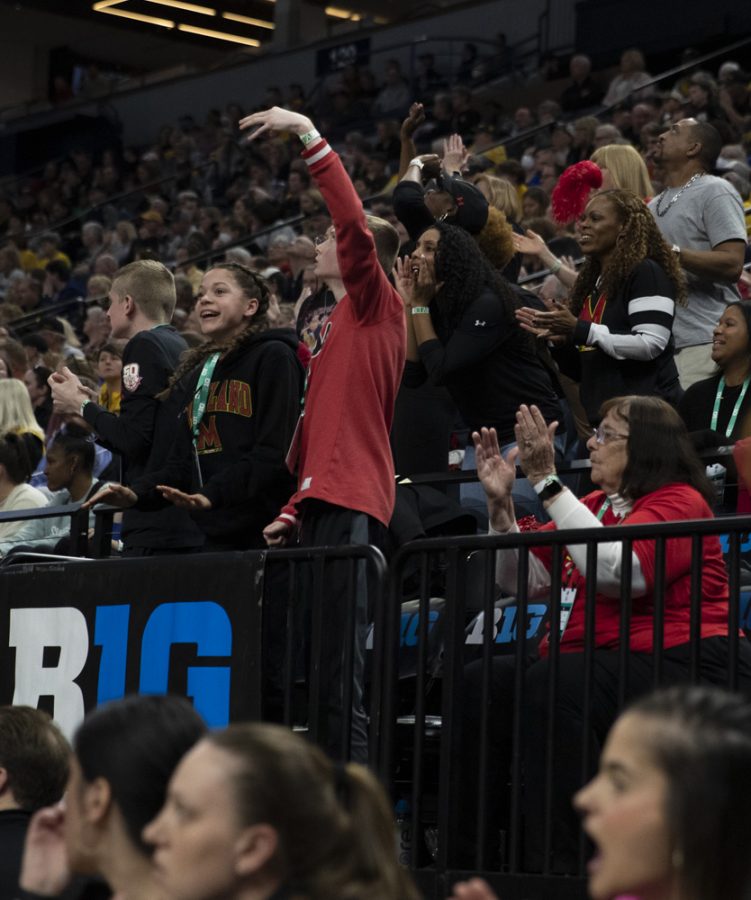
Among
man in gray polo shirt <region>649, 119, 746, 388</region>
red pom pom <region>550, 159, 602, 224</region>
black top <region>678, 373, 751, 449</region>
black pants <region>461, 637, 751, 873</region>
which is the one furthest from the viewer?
red pom pom <region>550, 159, 602, 224</region>

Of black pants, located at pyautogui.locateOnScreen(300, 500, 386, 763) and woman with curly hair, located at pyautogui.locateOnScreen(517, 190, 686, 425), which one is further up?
woman with curly hair, located at pyautogui.locateOnScreen(517, 190, 686, 425)

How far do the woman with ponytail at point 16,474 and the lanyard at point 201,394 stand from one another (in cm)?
212

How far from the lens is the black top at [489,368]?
5.93m

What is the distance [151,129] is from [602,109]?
38.4 ft

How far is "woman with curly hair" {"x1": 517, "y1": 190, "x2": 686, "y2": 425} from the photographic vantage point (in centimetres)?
573

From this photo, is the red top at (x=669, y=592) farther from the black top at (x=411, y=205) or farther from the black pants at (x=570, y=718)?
the black top at (x=411, y=205)

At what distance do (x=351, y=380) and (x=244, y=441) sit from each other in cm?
69

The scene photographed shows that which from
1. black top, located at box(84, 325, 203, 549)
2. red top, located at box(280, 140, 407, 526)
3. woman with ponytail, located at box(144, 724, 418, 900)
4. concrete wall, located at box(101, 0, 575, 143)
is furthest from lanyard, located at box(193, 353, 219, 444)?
concrete wall, located at box(101, 0, 575, 143)

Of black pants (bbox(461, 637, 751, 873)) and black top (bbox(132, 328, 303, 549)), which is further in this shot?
black top (bbox(132, 328, 303, 549))

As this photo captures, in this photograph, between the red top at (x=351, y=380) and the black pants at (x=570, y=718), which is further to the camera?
the red top at (x=351, y=380)

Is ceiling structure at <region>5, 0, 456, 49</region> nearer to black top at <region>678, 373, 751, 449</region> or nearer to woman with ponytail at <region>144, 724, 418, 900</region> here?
black top at <region>678, 373, 751, 449</region>

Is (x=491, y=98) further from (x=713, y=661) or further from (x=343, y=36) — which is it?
(x=713, y=661)

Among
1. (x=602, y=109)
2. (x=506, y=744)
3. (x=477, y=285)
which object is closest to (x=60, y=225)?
(x=602, y=109)

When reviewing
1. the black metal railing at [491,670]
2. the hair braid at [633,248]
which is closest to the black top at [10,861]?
the black metal railing at [491,670]
